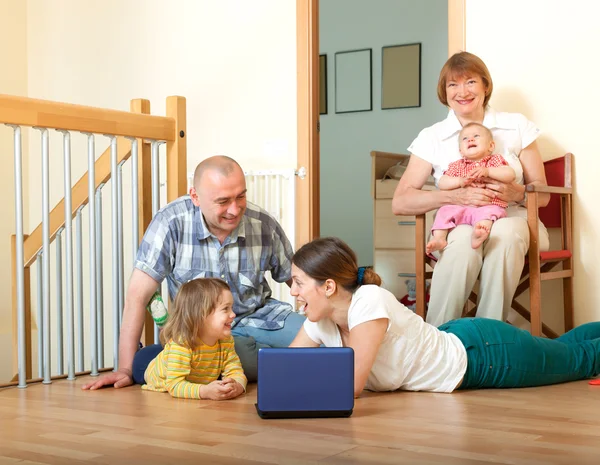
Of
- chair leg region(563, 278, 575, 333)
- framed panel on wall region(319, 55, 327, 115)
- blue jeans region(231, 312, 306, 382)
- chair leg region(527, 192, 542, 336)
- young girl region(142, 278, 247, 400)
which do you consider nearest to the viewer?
young girl region(142, 278, 247, 400)

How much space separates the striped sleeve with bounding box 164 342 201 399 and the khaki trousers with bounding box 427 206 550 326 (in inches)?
38.7

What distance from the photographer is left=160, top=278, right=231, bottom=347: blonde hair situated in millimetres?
2357

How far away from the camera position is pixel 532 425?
75.2 inches

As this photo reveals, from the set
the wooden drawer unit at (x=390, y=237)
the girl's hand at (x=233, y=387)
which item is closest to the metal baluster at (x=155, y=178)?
the girl's hand at (x=233, y=387)

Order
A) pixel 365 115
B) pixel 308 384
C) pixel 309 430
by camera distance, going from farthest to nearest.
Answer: pixel 365 115 → pixel 308 384 → pixel 309 430

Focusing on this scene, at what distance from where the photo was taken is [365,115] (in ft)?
19.6

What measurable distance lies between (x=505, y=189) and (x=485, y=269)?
30 cm

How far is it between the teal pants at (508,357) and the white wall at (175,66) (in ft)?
5.75

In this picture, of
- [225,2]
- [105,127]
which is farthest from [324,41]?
[105,127]

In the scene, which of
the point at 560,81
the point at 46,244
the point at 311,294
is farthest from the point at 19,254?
the point at 560,81

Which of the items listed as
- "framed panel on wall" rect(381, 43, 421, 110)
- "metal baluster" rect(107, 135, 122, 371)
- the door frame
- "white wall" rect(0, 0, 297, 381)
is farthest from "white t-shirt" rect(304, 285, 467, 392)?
"framed panel on wall" rect(381, 43, 421, 110)

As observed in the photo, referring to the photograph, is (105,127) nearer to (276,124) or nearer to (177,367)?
(177,367)

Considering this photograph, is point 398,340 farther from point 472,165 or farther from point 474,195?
point 472,165

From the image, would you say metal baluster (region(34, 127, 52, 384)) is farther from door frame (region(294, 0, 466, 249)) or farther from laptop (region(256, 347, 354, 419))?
door frame (region(294, 0, 466, 249))
